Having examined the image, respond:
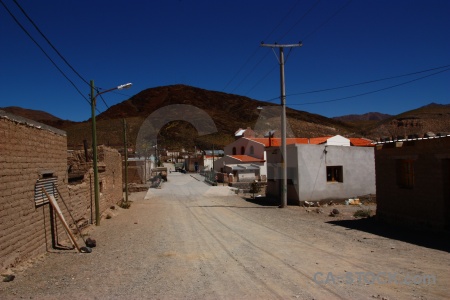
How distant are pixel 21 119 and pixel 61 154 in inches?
137

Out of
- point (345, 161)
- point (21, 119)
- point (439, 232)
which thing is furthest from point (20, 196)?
point (345, 161)

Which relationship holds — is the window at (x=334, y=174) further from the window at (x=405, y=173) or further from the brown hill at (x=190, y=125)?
the brown hill at (x=190, y=125)

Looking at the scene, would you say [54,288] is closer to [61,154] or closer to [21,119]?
[21,119]

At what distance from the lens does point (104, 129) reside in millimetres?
83438

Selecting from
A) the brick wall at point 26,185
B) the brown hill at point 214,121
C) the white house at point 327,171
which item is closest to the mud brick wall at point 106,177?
the brick wall at point 26,185

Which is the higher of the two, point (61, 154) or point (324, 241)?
point (61, 154)

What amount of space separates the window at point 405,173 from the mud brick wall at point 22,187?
40.5 feet

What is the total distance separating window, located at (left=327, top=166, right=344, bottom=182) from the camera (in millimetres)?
24500

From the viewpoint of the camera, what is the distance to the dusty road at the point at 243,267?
6477 mm

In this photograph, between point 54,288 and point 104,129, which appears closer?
point 54,288

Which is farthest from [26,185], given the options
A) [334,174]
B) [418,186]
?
[334,174]

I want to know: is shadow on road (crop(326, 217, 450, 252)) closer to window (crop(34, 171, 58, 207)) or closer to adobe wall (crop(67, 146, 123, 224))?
adobe wall (crop(67, 146, 123, 224))

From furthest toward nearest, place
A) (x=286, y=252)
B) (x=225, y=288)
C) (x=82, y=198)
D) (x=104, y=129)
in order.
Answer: (x=104, y=129) → (x=82, y=198) → (x=286, y=252) → (x=225, y=288)

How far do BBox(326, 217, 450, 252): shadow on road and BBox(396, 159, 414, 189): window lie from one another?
165cm
